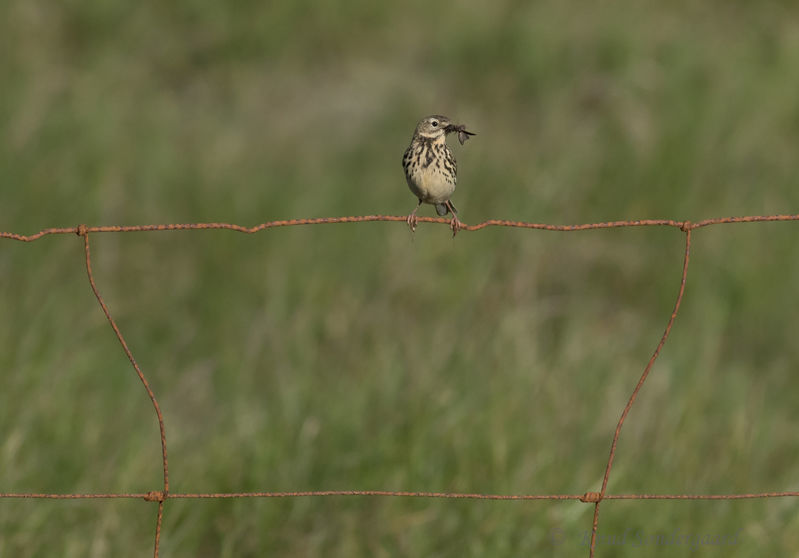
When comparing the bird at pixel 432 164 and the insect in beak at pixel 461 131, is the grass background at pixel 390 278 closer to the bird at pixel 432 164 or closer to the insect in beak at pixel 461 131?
the bird at pixel 432 164

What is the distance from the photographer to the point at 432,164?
3.87 meters

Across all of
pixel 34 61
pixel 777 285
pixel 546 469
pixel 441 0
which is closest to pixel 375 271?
pixel 546 469

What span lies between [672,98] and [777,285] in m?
1.78

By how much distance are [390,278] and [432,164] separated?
87.8 inches

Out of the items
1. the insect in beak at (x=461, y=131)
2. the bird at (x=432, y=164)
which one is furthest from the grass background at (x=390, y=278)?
the insect in beak at (x=461, y=131)

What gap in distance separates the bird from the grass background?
1077 millimetres

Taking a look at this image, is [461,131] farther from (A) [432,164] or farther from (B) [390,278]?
(B) [390,278]

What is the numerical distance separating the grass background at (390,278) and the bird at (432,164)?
1.08 metres

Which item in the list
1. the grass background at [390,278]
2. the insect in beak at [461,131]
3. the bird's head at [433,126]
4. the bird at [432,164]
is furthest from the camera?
the grass background at [390,278]

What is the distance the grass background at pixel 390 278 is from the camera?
4289 millimetres

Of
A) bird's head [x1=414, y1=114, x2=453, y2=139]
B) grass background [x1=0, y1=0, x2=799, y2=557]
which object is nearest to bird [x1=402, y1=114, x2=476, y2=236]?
bird's head [x1=414, y1=114, x2=453, y2=139]

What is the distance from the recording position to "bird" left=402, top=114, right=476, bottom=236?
150 inches

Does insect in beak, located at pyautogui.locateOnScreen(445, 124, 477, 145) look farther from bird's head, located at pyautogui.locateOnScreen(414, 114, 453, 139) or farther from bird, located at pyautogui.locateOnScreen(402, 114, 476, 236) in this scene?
bird's head, located at pyautogui.locateOnScreen(414, 114, 453, 139)

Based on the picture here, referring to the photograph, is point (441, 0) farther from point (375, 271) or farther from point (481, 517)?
point (481, 517)
